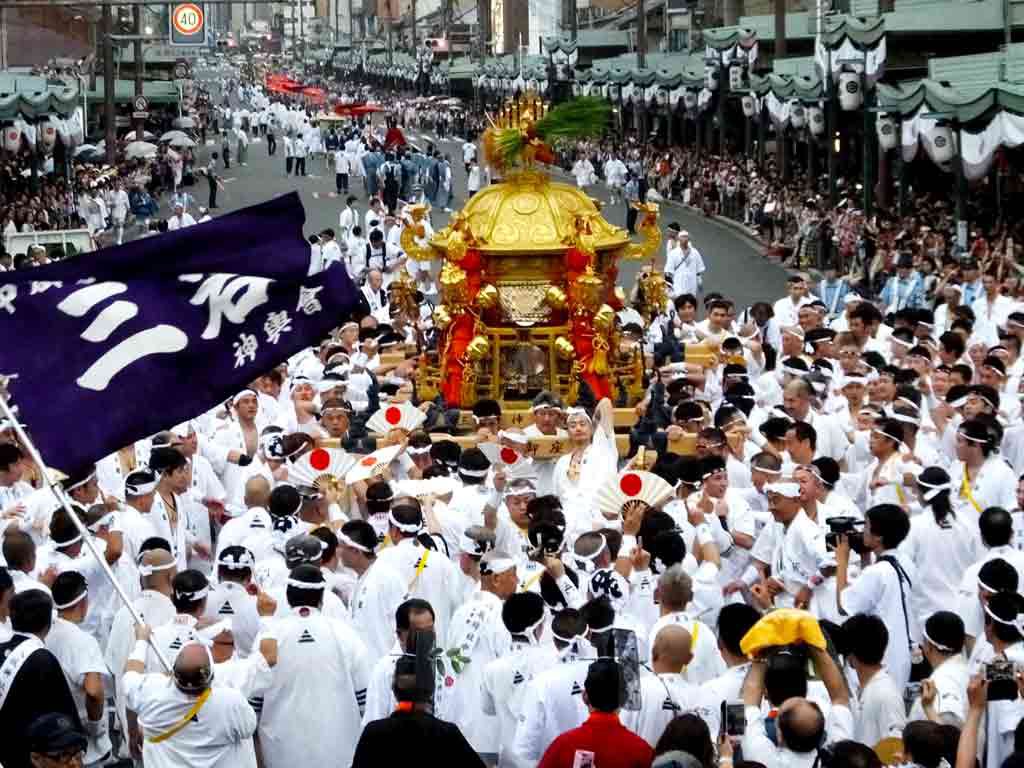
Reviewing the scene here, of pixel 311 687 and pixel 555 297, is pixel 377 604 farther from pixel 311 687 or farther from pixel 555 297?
pixel 555 297

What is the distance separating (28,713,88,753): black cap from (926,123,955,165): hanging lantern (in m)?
20.5

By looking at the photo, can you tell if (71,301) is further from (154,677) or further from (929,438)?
(929,438)

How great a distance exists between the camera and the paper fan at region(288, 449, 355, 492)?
39.6ft

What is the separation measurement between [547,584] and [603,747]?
2.02 m

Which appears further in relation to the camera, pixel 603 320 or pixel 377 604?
pixel 603 320

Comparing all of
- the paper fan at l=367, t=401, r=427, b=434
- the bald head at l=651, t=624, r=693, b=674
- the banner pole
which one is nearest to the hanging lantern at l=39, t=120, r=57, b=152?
the paper fan at l=367, t=401, r=427, b=434

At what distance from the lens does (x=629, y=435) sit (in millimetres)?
16609

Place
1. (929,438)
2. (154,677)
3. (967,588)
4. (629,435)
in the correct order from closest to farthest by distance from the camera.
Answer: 1. (154,677)
2. (967,588)
3. (929,438)
4. (629,435)

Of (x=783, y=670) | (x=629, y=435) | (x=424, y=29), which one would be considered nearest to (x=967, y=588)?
(x=783, y=670)

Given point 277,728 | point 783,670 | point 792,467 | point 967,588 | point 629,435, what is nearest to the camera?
point 783,670

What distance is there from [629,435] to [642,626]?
762 centimetres

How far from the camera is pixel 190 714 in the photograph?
782 cm

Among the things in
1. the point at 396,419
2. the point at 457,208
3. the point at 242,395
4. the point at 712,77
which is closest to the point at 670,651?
the point at 396,419

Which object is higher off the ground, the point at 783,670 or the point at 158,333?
the point at 158,333
